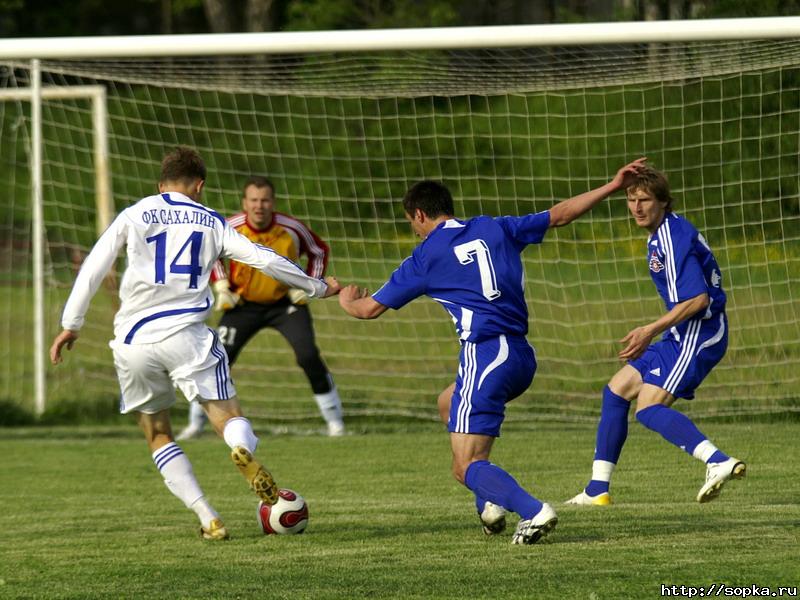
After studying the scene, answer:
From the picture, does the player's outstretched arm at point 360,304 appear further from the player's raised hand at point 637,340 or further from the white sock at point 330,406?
the white sock at point 330,406

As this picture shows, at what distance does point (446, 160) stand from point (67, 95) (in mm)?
3414

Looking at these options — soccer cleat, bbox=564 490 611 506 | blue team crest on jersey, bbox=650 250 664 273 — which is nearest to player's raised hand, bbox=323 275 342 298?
blue team crest on jersey, bbox=650 250 664 273

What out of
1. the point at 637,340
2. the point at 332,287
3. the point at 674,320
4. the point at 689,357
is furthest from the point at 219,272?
the point at 637,340

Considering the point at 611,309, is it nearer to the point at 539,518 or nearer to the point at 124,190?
the point at 124,190

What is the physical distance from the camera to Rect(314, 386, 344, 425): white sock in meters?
10.7

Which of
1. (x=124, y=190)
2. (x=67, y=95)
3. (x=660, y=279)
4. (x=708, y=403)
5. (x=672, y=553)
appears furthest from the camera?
(x=124, y=190)

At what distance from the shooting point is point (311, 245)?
398 inches

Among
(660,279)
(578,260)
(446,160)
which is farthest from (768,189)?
(660,279)

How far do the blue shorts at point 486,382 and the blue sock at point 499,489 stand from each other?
18 cm

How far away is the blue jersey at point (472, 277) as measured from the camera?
625 cm

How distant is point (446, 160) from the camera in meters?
12.9

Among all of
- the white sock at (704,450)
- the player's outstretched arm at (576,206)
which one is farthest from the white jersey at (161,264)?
the white sock at (704,450)

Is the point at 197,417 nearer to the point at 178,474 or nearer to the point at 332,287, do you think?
the point at 178,474

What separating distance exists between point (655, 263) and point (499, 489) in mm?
1729
